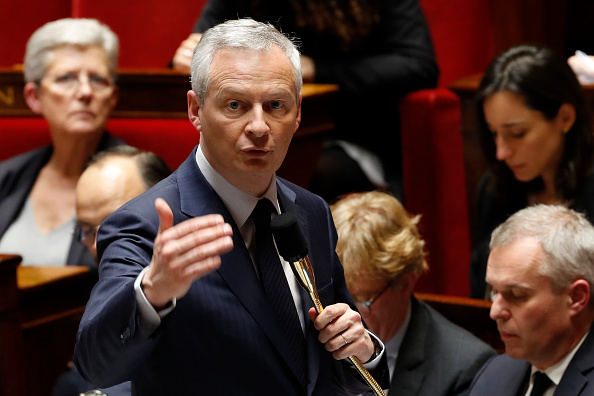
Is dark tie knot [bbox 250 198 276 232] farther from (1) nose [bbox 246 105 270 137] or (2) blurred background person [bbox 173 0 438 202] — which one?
(2) blurred background person [bbox 173 0 438 202]

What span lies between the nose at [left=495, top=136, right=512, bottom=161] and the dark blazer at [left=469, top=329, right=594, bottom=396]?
412mm

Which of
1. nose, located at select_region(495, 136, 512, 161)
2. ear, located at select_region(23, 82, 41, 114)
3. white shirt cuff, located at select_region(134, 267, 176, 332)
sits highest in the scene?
white shirt cuff, located at select_region(134, 267, 176, 332)

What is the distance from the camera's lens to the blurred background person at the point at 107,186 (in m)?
1.36

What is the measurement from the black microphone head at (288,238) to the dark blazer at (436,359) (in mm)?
601

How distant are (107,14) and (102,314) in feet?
5.47

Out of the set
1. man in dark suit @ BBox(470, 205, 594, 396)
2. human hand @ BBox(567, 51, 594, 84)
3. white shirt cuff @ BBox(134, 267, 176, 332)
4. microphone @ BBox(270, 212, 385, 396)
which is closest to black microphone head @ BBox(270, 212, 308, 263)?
microphone @ BBox(270, 212, 385, 396)

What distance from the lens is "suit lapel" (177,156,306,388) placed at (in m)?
0.76

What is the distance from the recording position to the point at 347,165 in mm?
1754

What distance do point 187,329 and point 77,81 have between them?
1093 mm

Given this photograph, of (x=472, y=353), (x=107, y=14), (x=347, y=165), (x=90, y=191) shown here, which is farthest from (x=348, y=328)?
(x=107, y=14)

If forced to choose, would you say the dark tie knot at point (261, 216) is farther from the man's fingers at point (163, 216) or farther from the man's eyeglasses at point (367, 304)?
the man's eyeglasses at point (367, 304)

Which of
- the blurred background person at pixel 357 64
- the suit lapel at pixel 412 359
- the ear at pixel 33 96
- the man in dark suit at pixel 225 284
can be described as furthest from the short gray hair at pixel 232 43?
the ear at pixel 33 96

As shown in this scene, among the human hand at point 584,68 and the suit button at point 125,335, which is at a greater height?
the suit button at point 125,335

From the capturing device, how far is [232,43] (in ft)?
2.53
